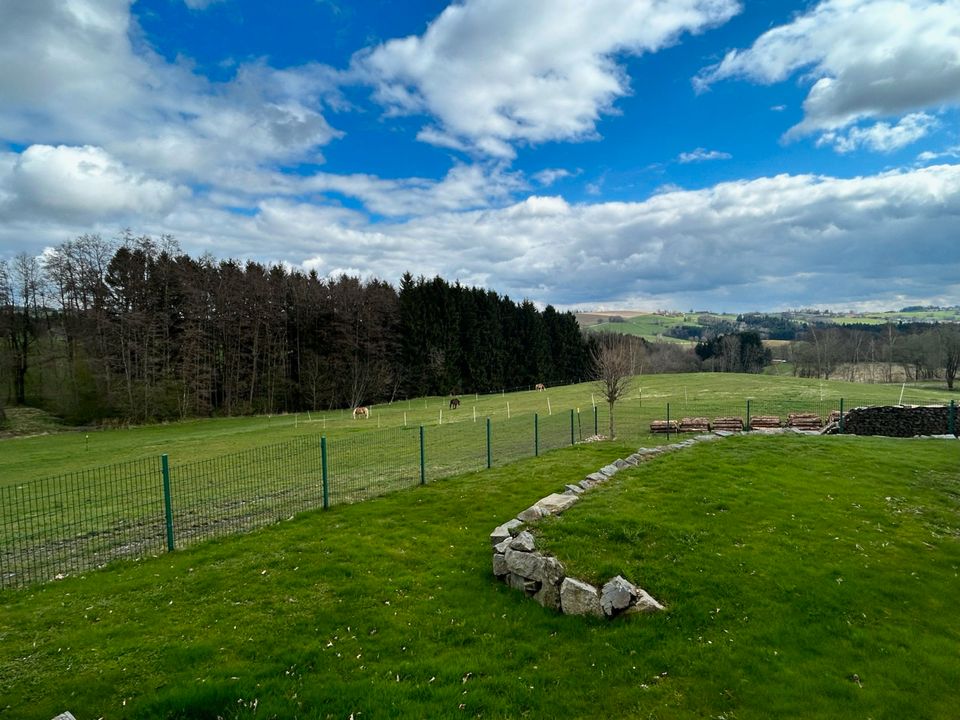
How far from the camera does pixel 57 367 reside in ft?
138

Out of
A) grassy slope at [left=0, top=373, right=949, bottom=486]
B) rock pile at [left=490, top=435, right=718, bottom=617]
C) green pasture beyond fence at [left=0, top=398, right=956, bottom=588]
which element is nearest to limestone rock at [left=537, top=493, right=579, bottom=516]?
rock pile at [left=490, top=435, right=718, bottom=617]

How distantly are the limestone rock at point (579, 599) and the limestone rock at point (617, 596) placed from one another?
0.09 metres

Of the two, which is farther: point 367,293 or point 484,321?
point 484,321

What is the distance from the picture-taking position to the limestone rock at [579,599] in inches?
255

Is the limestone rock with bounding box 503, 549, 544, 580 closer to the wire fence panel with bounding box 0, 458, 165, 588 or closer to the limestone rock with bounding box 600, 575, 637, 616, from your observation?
the limestone rock with bounding box 600, 575, 637, 616

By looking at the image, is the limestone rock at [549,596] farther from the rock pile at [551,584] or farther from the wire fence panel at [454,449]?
the wire fence panel at [454,449]

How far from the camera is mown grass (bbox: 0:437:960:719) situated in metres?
4.83

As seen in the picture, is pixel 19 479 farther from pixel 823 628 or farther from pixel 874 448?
pixel 874 448

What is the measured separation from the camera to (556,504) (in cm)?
989

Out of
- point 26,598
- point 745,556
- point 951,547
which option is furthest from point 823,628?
point 26,598

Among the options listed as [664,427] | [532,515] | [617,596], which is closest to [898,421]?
[664,427]

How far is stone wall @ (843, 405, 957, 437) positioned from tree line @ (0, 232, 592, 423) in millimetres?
44092

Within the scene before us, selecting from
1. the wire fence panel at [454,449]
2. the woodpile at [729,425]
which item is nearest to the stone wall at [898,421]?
the woodpile at [729,425]

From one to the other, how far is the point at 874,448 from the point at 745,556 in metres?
13.2
